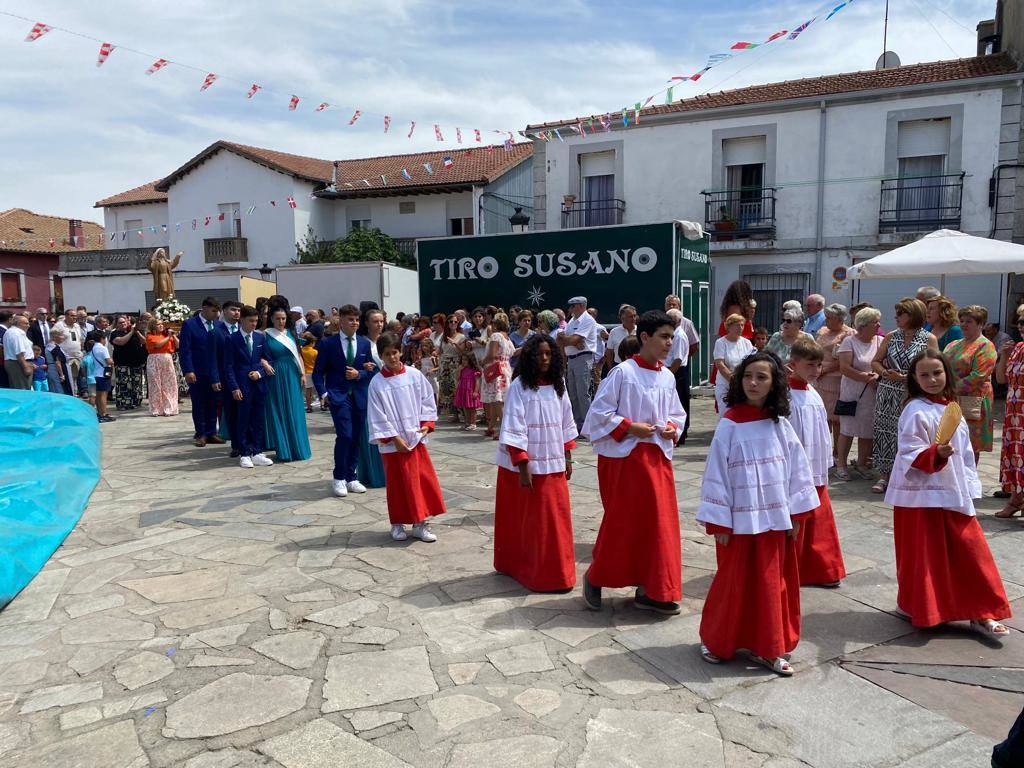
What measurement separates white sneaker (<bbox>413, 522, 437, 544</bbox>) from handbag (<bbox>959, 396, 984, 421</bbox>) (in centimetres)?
444

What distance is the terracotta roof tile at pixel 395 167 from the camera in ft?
95.2

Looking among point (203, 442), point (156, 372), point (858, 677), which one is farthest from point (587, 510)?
point (156, 372)

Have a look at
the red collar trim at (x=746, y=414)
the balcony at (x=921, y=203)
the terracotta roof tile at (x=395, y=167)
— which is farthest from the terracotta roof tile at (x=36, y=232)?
the red collar trim at (x=746, y=414)

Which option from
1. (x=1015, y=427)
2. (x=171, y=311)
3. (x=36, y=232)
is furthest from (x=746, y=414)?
(x=36, y=232)

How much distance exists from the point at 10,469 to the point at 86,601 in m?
2.61

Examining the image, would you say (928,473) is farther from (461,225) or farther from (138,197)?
(138,197)

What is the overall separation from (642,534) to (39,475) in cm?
536

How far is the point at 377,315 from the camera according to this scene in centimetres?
725

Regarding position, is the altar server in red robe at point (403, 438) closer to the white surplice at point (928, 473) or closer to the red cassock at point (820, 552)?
the red cassock at point (820, 552)

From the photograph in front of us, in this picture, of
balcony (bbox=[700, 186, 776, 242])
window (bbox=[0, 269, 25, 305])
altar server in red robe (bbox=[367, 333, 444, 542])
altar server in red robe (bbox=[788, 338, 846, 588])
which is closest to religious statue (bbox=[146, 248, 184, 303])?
balcony (bbox=[700, 186, 776, 242])

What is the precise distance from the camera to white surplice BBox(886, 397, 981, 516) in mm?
3943

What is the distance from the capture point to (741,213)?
1905 centimetres

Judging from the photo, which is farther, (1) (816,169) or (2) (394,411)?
(1) (816,169)

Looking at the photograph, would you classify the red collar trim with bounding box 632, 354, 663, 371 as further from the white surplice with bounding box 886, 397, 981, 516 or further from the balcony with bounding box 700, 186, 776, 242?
the balcony with bounding box 700, 186, 776, 242
